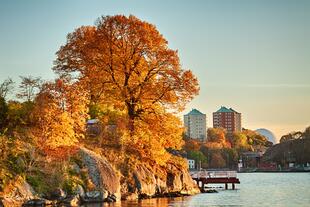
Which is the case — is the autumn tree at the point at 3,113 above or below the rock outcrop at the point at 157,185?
above

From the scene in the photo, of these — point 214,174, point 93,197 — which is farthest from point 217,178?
point 93,197

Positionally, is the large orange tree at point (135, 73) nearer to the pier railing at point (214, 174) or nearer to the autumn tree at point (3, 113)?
the autumn tree at point (3, 113)

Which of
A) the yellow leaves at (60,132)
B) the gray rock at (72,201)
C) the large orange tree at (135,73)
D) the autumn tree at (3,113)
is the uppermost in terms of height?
the large orange tree at (135,73)

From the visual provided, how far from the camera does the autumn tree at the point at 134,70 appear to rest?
68.5 meters

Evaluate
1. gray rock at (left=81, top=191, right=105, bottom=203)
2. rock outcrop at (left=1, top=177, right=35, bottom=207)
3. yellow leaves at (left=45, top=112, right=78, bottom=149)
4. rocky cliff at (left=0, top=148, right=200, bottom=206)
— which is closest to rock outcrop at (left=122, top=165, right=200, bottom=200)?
rocky cliff at (left=0, top=148, right=200, bottom=206)

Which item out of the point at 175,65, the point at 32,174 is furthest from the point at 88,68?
the point at 32,174

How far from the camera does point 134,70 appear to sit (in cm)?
6925

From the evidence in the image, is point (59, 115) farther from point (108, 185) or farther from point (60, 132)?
point (108, 185)

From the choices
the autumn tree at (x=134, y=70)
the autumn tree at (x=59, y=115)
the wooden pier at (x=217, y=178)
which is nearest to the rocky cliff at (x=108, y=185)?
the autumn tree at (x=59, y=115)

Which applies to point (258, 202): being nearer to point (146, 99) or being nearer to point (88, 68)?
point (146, 99)

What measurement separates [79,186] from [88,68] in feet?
68.8

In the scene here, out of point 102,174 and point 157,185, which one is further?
point 157,185

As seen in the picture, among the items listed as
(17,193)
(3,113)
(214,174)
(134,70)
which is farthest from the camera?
(214,174)

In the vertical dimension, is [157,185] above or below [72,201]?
above
